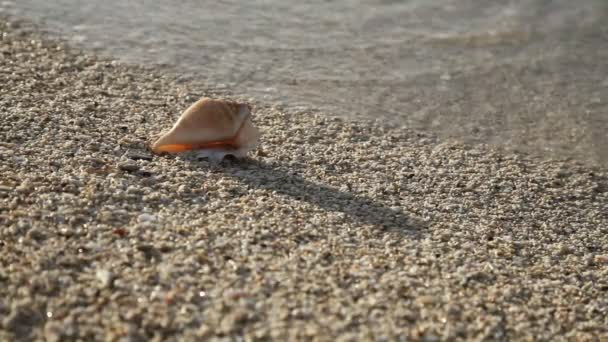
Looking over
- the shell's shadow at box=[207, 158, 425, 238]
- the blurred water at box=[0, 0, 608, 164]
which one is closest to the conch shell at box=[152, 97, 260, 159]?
the shell's shadow at box=[207, 158, 425, 238]

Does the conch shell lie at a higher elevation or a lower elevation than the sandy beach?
higher

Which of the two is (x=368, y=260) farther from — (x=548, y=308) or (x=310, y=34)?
(x=310, y=34)

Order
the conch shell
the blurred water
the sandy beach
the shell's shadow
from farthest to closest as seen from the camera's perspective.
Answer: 1. the blurred water
2. the conch shell
3. the shell's shadow
4. the sandy beach

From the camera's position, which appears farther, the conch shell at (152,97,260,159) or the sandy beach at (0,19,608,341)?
the conch shell at (152,97,260,159)

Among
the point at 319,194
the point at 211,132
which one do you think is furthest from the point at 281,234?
the point at 211,132

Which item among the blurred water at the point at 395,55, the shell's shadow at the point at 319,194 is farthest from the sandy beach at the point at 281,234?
the blurred water at the point at 395,55

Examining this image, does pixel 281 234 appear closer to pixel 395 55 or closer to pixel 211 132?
pixel 211 132

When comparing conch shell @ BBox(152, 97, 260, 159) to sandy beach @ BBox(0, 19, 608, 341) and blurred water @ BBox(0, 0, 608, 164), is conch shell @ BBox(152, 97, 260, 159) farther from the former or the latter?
blurred water @ BBox(0, 0, 608, 164)
